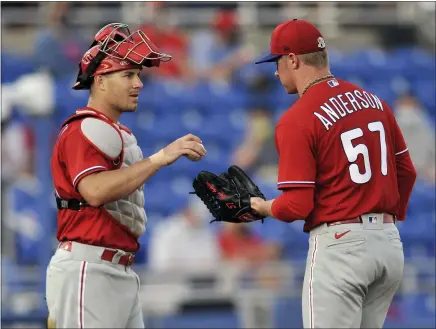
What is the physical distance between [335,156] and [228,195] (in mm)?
584

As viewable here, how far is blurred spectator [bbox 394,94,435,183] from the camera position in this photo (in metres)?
10.8

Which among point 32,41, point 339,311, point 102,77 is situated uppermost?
point 32,41

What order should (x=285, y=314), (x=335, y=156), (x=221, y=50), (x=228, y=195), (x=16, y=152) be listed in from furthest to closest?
(x=221, y=50)
(x=16, y=152)
(x=285, y=314)
(x=228, y=195)
(x=335, y=156)

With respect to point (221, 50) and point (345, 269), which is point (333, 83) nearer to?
point (345, 269)

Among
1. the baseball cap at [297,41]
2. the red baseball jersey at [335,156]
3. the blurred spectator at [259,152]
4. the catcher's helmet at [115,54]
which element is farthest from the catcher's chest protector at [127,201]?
the blurred spectator at [259,152]

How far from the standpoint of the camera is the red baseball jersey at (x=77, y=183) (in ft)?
14.0

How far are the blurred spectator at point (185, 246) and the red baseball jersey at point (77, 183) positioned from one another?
4.82 meters

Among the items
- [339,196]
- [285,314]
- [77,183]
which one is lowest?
[285,314]

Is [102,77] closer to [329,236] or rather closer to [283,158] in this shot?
[283,158]

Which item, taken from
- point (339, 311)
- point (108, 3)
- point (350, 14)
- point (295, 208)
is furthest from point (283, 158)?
point (350, 14)

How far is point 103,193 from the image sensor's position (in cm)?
421

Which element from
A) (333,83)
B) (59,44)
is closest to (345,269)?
(333,83)

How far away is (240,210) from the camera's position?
457cm

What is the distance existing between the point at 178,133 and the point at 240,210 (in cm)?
634
